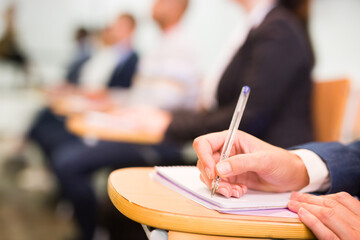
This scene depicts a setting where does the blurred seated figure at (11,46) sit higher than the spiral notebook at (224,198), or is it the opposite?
the spiral notebook at (224,198)

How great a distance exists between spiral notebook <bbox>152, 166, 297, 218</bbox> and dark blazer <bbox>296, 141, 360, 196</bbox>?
0.09 meters

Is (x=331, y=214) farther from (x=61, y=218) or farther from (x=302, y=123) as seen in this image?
(x=61, y=218)

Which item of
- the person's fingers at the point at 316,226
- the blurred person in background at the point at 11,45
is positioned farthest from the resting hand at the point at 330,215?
the blurred person in background at the point at 11,45

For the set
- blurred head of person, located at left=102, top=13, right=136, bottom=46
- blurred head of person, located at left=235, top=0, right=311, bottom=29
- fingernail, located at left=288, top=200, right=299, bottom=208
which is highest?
blurred head of person, located at left=235, top=0, right=311, bottom=29

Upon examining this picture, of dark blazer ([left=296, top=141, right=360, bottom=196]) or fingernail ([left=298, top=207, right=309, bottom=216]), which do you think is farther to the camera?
dark blazer ([left=296, top=141, right=360, bottom=196])

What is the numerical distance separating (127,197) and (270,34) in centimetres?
67

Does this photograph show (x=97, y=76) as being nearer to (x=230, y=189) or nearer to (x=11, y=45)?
(x=11, y=45)

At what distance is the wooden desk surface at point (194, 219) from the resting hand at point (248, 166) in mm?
53

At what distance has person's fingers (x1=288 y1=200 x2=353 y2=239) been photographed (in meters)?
0.47

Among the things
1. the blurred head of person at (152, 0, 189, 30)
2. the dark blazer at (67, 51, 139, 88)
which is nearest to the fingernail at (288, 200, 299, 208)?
the blurred head of person at (152, 0, 189, 30)

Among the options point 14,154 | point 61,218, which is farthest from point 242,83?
point 14,154

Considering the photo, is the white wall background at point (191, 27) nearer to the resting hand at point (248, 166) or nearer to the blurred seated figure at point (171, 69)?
the blurred seated figure at point (171, 69)

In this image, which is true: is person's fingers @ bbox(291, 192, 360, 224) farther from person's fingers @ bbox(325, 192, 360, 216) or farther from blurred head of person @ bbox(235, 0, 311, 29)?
blurred head of person @ bbox(235, 0, 311, 29)

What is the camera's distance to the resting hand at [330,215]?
0.47 m
